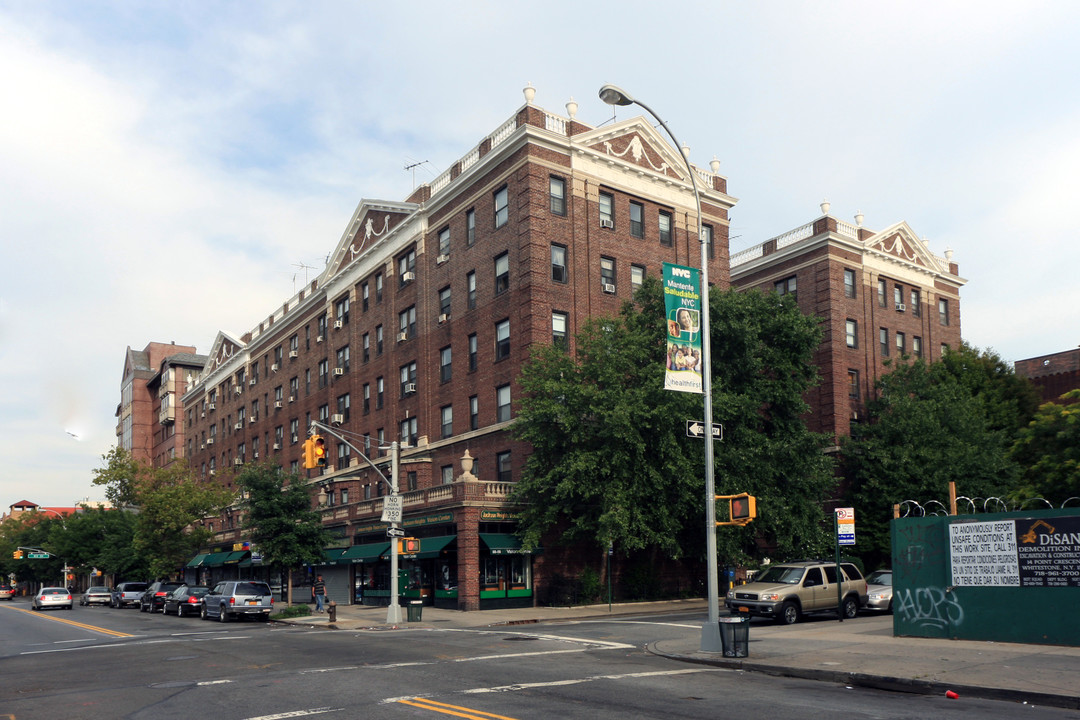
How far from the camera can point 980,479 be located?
144 feet

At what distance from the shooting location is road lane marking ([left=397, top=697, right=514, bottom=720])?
11.9 m

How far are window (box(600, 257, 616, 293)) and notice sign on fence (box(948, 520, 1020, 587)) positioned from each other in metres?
25.6

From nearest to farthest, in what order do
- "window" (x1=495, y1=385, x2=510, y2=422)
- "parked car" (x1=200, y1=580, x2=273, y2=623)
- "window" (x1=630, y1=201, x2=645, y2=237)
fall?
"parked car" (x1=200, y1=580, x2=273, y2=623) → "window" (x1=495, y1=385, x2=510, y2=422) → "window" (x1=630, y1=201, x2=645, y2=237)

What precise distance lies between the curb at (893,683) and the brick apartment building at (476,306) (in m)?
19.7

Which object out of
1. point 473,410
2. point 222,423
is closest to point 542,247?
point 473,410

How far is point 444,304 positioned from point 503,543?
1496 centimetres

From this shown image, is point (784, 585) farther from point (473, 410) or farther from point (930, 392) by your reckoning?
point (930, 392)

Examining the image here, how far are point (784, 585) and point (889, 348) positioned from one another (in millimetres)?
34446

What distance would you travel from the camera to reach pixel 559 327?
41.7 m

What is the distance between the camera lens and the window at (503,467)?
41.4 meters

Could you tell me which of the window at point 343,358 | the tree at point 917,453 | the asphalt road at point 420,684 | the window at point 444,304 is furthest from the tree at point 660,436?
the window at point 343,358

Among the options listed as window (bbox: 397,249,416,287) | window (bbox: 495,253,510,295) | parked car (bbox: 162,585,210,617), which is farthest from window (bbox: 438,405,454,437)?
parked car (bbox: 162,585,210,617)

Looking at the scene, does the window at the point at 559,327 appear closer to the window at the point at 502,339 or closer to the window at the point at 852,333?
the window at the point at 502,339

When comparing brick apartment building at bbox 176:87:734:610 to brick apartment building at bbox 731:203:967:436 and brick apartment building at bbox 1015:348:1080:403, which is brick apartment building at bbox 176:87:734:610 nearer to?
brick apartment building at bbox 731:203:967:436
